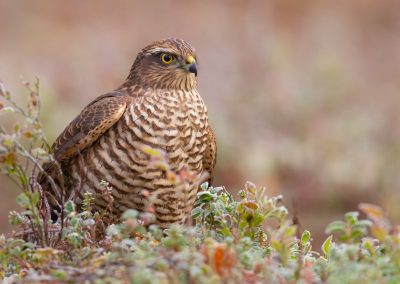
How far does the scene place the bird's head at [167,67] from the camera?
17.4 feet

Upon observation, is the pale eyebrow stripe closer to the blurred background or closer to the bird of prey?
the bird of prey

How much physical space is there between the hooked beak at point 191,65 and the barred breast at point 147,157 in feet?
0.74

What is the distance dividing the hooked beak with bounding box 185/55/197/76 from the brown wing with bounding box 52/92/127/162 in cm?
42

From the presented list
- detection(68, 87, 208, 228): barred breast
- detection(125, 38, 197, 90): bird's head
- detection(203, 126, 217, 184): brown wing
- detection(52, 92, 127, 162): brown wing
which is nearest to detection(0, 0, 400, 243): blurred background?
detection(203, 126, 217, 184): brown wing

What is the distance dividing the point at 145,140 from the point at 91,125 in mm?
336

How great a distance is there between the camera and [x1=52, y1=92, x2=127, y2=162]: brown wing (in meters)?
4.96

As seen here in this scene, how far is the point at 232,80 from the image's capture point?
1278cm

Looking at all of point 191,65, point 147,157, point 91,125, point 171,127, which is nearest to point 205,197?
point 147,157

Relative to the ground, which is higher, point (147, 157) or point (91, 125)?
point (91, 125)

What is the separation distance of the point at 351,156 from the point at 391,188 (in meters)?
1.02

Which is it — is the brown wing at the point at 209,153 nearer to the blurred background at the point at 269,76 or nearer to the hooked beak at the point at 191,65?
the hooked beak at the point at 191,65

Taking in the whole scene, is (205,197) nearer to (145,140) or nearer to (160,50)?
(145,140)

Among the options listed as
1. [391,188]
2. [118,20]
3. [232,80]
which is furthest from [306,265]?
[118,20]

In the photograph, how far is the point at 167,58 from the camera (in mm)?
5402
